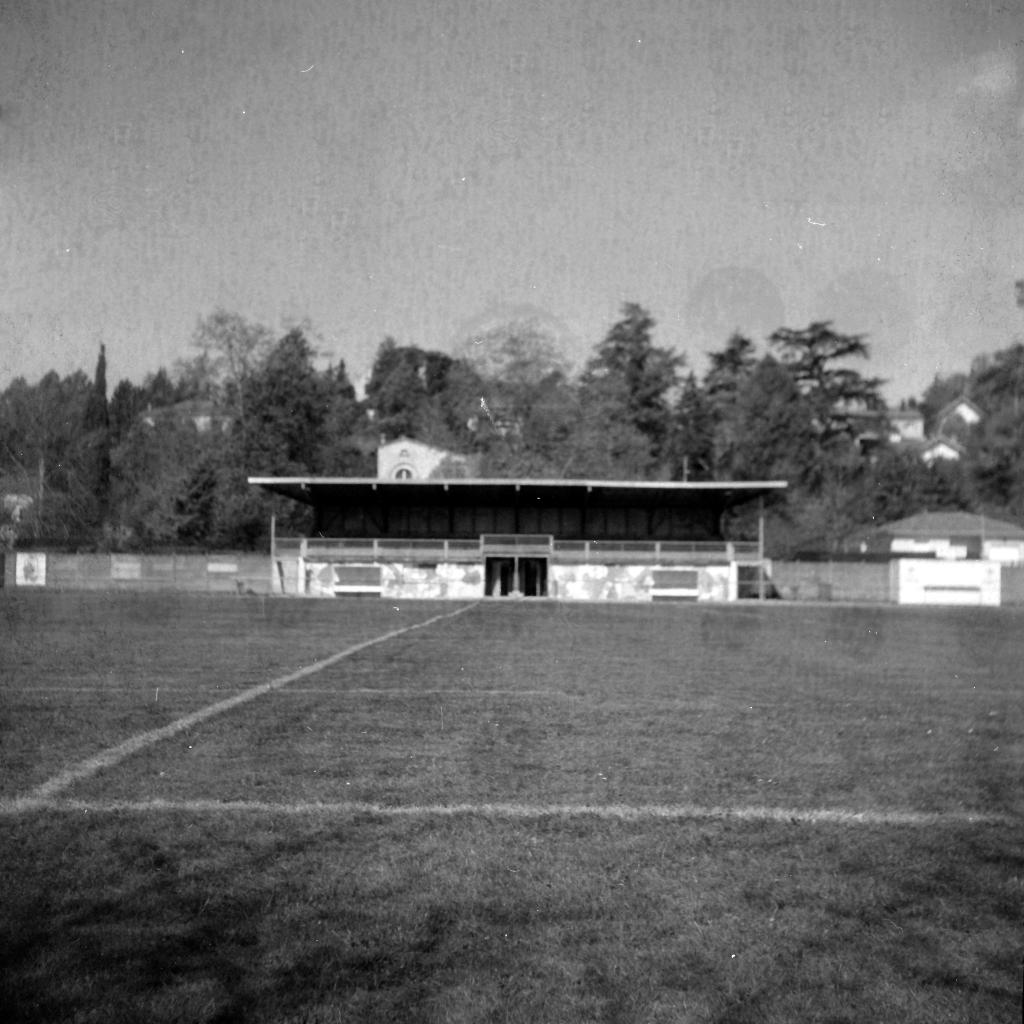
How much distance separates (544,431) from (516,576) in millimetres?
14544

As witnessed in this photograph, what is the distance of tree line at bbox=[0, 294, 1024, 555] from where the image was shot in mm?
53219

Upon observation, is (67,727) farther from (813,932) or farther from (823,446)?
(823,446)

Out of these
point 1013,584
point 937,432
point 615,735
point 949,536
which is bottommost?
point 615,735

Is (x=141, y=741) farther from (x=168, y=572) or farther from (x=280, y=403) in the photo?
(x=280, y=403)

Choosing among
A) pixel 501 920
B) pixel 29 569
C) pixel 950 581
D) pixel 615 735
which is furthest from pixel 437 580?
pixel 501 920

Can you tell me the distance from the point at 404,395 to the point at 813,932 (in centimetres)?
8140

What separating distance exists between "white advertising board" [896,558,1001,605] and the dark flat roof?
21.8 ft

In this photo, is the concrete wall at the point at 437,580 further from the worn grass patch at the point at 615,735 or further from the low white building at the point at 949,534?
the worn grass patch at the point at 615,735

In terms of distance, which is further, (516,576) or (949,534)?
(949,534)

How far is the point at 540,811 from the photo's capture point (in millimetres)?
5672

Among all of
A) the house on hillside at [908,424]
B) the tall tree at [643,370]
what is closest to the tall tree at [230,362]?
the tall tree at [643,370]

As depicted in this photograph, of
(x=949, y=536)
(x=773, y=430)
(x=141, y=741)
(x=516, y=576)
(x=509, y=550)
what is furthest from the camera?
(x=773, y=430)

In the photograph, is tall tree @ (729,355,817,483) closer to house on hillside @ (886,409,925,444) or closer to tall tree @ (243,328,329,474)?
house on hillside @ (886,409,925,444)

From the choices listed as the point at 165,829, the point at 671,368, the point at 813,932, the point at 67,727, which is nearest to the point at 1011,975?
the point at 813,932
